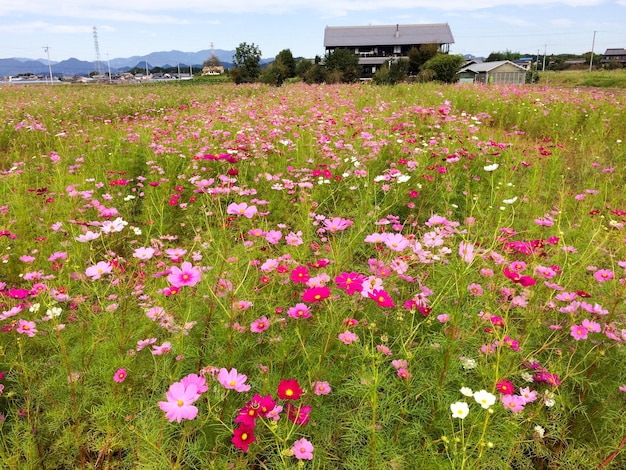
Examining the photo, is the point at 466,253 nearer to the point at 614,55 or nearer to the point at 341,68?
the point at 341,68

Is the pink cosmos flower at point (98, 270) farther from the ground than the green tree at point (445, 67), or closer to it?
closer to it

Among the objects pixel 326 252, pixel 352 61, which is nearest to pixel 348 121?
pixel 326 252

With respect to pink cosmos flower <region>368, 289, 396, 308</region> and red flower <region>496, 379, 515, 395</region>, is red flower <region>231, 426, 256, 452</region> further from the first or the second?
red flower <region>496, 379, 515, 395</region>

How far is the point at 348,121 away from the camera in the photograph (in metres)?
4.93

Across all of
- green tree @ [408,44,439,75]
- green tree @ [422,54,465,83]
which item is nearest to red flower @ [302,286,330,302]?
green tree @ [422,54,465,83]

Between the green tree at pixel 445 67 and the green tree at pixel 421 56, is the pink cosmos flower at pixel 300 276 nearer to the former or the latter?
the green tree at pixel 445 67

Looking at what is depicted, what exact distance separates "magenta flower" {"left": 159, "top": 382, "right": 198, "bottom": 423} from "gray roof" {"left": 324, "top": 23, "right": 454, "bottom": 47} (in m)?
52.5

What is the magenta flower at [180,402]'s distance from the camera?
3.19 feet

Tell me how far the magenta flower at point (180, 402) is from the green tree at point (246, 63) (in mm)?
30679

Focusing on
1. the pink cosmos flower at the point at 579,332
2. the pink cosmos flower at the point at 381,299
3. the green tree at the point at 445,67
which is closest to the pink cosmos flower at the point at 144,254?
the pink cosmos flower at the point at 381,299

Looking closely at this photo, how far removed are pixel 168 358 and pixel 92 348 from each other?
0.98 ft

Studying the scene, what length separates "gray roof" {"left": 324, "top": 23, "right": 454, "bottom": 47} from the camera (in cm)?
4747

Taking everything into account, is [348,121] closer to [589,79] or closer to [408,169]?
[408,169]

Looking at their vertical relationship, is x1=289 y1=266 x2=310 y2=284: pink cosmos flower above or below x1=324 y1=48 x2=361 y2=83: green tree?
below
